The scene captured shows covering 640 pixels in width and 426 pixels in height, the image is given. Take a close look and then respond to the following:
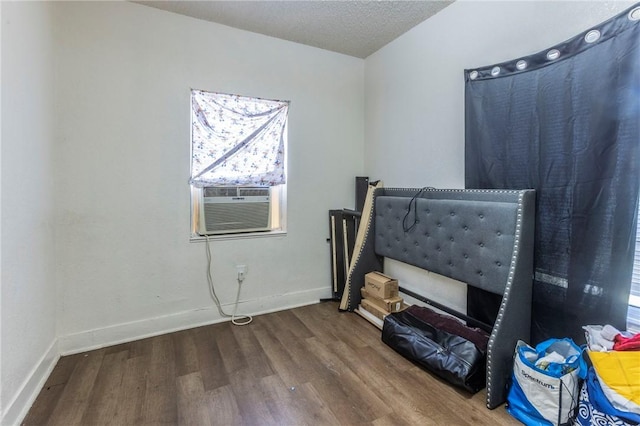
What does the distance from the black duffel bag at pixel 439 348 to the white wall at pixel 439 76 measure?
369mm


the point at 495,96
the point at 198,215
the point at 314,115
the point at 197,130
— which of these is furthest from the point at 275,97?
the point at 495,96

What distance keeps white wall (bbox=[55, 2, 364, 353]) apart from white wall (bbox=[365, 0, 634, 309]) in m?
0.67

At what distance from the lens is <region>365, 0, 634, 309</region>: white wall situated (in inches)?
70.0

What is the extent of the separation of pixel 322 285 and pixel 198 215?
1451mm

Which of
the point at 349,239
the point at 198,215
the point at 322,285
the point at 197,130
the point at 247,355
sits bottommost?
the point at 247,355

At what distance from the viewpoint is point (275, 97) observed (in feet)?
9.36

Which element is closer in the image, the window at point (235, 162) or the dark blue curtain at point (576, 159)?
the dark blue curtain at point (576, 159)

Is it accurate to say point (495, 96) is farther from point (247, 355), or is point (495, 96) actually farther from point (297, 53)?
point (247, 355)

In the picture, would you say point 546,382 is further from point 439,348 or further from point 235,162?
point 235,162

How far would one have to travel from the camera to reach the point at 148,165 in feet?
7.88

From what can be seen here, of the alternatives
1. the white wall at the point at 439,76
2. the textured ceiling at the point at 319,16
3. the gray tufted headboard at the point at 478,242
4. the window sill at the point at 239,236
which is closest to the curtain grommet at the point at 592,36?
the white wall at the point at 439,76

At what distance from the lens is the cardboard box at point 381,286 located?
2.63 m

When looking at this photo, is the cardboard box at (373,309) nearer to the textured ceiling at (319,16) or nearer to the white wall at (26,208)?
the white wall at (26,208)

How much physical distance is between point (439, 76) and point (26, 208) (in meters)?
2.92
